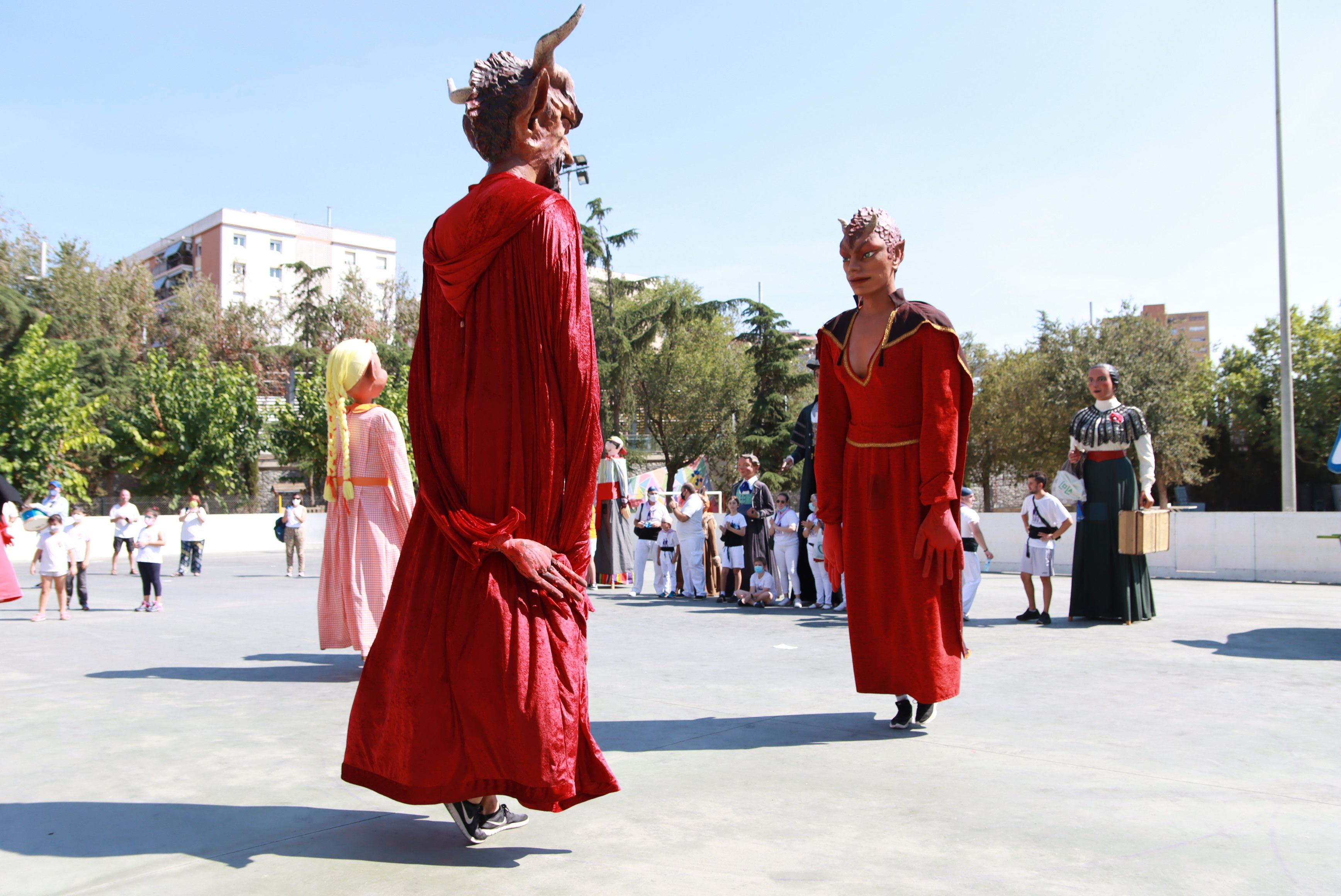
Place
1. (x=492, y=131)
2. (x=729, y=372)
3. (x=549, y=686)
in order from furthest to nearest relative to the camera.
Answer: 1. (x=729, y=372)
2. (x=492, y=131)
3. (x=549, y=686)

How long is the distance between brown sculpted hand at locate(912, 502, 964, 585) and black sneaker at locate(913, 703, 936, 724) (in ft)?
1.89

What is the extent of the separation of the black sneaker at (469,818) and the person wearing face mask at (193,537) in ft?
52.9

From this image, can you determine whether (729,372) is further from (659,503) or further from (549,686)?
(549,686)

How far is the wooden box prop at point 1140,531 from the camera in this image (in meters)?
8.48

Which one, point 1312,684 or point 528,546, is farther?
point 1312,684

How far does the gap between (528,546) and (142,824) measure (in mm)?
1655

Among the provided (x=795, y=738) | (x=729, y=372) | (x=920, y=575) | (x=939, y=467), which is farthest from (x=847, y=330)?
(x=729, y=372)

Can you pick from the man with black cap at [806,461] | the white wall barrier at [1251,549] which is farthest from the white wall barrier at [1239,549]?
the man with black cap at [806,461]

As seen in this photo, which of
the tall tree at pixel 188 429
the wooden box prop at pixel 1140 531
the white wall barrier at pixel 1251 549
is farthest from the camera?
the tall tree at pixel 188 429

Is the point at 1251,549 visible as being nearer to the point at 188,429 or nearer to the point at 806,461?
the point at 806,461

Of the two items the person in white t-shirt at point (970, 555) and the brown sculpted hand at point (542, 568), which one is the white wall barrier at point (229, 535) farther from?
the brown sculpted hand at point (542, 568)

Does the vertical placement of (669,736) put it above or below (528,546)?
below

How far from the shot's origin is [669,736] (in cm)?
436

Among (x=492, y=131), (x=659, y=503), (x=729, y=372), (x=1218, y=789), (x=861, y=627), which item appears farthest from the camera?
(x=729, y=372)
